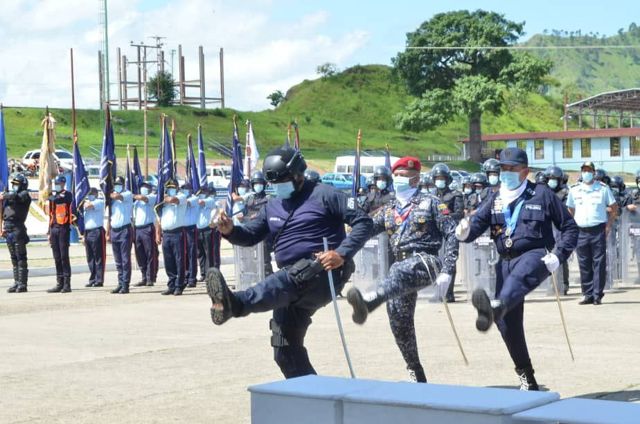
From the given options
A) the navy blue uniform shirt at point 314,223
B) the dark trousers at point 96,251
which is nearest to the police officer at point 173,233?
the dark trousers at point 96,251

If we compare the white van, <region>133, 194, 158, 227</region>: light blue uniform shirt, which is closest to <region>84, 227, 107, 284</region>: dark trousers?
<region>133, 194, 158, 227</region>: light blue uniform shirt

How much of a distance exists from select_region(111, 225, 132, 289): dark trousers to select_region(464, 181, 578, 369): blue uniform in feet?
Result: 38.8

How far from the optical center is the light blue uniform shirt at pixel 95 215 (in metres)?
21.1

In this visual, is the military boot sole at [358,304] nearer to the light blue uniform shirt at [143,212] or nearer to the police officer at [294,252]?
the police officer at [294,252]

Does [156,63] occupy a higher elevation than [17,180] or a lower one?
higher

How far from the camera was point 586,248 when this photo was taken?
56.6ft

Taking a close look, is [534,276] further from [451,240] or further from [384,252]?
[384,252]

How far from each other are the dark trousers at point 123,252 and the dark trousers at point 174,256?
0.69 m

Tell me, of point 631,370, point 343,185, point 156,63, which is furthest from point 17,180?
point 156,63

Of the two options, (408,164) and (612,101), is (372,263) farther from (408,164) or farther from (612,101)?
(612,101)

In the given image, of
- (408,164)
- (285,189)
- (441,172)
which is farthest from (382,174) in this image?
(285,189)

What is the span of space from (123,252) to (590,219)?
26.5 ft

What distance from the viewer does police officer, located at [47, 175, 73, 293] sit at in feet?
67.6

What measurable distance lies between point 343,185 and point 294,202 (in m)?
47.2
